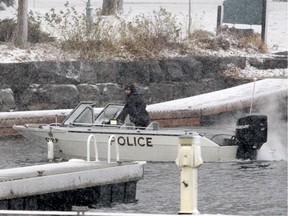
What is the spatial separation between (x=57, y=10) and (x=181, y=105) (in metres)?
14.3

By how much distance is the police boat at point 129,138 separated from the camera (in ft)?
86.9

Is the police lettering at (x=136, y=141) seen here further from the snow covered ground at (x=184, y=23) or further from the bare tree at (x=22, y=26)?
the bare tree at (x=22, y=26)

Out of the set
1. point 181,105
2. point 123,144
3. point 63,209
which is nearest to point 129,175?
point 63,209

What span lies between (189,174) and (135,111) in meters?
11.8

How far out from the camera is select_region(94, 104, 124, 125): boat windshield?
27.2 meters

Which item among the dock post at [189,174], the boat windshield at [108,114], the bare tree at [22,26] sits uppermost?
the bare tree at [22,26]

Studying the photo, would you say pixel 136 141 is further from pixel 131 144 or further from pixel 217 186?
pixel 217 186

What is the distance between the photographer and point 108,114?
27562 mm

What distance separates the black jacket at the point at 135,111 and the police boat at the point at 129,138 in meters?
0.30

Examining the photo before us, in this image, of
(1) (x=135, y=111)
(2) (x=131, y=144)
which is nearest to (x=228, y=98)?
(1) (x=135, y=111)

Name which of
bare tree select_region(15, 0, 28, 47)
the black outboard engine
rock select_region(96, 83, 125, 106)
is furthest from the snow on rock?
the black outboard engine

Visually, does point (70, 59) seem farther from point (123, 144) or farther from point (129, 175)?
point (129, 175)

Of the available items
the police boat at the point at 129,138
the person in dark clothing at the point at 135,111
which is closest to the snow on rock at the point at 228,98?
the person in dark clothing at the point at 135,111

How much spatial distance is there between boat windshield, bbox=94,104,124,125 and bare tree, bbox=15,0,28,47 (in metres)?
11.9
